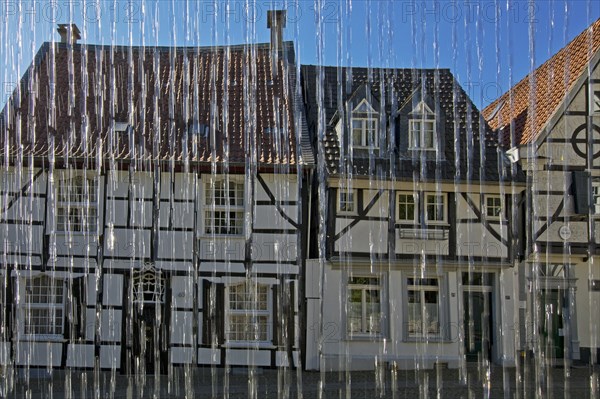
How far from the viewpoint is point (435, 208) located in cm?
1853

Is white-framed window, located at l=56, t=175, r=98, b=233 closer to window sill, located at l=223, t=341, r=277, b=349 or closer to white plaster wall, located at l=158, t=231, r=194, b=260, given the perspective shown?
white plaster wall, located at l=158, t=231, r=194, b=260

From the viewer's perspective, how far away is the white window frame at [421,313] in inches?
719

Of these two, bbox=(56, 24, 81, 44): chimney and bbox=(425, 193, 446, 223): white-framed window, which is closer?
bbox=(425, 193, 446, 223): white-framed window

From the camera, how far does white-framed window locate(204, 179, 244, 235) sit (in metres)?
18.0

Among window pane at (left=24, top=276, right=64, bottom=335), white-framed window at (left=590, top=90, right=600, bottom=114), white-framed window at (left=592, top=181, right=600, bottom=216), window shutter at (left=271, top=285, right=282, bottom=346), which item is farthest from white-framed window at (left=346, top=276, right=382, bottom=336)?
white-framed window at (left=590, top=90, right=600, bottom=114)

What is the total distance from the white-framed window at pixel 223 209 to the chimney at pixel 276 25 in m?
5.89

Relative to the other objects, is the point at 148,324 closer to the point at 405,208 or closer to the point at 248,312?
the point at 248,312

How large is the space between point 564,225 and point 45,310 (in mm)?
12995

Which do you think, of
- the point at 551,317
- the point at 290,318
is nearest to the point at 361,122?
the point at 290,318

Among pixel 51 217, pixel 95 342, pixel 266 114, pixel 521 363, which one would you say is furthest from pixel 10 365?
pixel 521 363

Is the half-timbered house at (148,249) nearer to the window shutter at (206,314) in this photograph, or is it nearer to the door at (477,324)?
the window shutter at (206,314)

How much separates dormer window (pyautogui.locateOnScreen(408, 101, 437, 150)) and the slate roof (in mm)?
156

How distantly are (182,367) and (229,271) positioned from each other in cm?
247

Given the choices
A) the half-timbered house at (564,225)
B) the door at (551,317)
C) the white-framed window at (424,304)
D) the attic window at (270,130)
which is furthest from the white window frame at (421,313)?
the attic window at (270,130)
